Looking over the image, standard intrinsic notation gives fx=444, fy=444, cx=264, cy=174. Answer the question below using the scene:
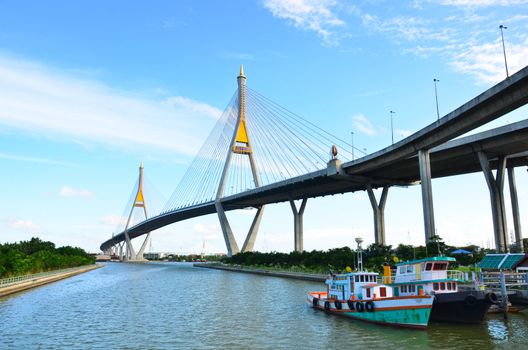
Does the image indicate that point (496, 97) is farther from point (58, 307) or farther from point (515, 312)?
point (58, 307)

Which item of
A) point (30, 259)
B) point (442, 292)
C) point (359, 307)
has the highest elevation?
point (30, 259)

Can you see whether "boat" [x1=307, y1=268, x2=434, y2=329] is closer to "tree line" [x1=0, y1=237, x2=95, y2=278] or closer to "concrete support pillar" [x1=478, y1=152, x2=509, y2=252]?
"concrete support pillar" [x1=478, y1=152, x2=509, y2=252]

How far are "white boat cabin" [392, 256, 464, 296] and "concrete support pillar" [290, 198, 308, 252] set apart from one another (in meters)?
67.9

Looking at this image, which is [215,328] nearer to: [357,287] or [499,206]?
[357,287]

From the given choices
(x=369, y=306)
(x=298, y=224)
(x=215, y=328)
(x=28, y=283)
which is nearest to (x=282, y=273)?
(x=298, y=224)

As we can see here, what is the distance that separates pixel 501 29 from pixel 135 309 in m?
37.8

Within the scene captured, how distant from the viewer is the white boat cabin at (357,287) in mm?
29922

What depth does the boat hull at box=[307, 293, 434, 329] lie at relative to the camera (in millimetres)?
25906

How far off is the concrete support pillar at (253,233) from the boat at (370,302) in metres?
69.5

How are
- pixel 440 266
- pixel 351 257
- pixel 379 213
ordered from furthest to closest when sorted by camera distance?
pixel 379 213
pixel 351 257
pixel 440 266

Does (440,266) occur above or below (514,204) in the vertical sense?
below

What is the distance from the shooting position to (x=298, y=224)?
98.4 metres

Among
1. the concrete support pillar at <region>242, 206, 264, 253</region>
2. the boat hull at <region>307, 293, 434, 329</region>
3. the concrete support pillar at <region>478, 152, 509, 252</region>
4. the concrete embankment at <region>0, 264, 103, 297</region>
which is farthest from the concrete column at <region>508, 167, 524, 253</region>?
the concrete embankment at <region>0, 264, 103, 297</region>

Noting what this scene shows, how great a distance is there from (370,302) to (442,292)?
180 inches
